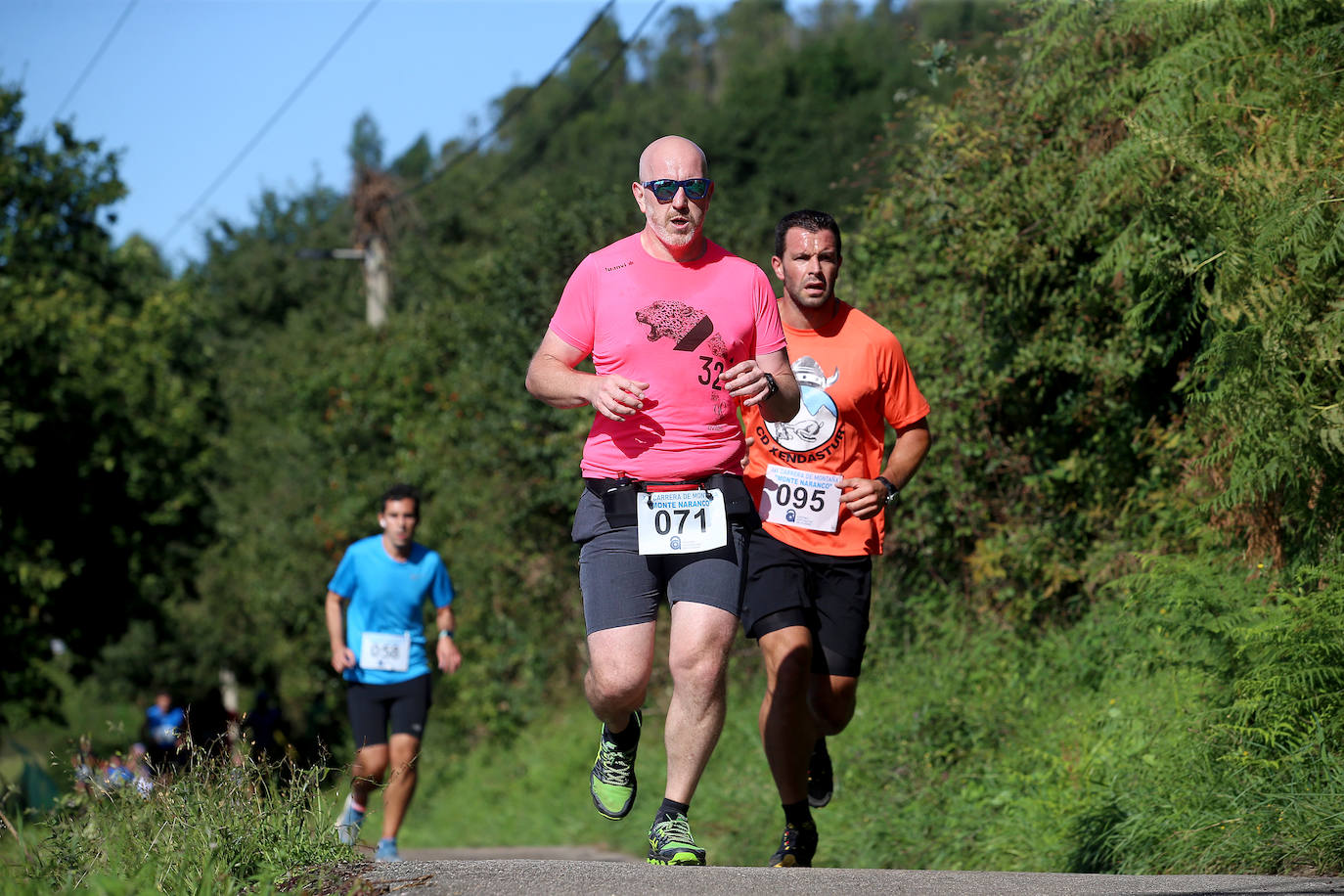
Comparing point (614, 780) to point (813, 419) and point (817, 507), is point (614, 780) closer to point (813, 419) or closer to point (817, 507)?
point (817, 507)

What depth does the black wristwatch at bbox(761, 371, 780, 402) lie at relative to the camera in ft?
15.2

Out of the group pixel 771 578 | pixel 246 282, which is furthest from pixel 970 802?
pixel 246 282

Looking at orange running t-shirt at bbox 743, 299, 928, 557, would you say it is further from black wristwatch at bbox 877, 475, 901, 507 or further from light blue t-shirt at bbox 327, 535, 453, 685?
light blue t-shirt at bbox 327, 535, 453, 685

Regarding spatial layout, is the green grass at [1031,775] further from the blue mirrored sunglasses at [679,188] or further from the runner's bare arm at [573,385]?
the blue mirrored sunglasses at [679,188]

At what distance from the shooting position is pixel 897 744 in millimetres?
8016

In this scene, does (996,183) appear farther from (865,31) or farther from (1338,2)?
(865,31)

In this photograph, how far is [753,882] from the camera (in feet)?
12.5

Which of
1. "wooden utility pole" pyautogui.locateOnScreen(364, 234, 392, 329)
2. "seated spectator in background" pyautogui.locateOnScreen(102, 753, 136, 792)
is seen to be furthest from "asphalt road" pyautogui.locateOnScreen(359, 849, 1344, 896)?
"wooden utility pole" pyautogui.locateOnScreen(364, 234, 392, 329)

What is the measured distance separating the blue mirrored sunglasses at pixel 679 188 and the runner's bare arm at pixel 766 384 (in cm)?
61

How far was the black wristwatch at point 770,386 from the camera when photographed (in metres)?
4.62

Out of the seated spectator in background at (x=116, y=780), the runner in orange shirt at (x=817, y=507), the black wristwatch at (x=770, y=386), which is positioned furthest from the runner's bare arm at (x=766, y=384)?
the seated spectator in background at (x=116, y=780)

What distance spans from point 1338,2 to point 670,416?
3.24 metres

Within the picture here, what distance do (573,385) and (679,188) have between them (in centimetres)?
80

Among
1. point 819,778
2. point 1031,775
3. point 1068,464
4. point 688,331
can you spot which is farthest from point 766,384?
point 1068,464
